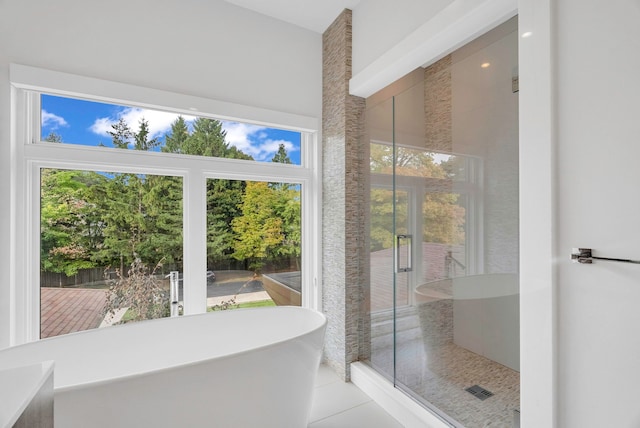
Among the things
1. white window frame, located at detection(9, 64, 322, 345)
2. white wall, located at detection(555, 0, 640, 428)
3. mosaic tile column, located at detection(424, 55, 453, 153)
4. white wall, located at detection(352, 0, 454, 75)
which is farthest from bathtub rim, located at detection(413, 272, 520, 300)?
white wall, located at detection(352, 0, 454, 75)

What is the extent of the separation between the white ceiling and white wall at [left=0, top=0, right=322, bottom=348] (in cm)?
6

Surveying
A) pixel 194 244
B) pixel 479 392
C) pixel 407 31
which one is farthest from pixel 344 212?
pixel 479 392

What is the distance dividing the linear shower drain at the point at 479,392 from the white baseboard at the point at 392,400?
0.26 meters

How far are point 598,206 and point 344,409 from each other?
196 cm

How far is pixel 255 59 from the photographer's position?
275 centimetres

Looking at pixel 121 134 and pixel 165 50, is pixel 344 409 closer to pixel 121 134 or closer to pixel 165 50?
pixel 121 134

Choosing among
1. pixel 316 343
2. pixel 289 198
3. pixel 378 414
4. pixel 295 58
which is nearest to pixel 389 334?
pixel 378 414

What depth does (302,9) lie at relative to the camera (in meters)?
2.72

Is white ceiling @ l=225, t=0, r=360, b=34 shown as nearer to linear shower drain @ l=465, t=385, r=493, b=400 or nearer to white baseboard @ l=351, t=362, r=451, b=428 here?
linear shower drain @ l=465, t=385, r=493, b=400

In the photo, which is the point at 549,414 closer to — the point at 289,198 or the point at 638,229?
the point at 638,229

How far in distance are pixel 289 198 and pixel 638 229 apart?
2387 millimetres

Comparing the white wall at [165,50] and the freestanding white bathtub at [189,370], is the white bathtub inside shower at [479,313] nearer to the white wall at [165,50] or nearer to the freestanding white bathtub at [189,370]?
the freestanding white bathtub at [189,370]

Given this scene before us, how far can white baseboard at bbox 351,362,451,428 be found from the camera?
195cm

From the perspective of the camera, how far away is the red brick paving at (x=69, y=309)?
2.16 m
